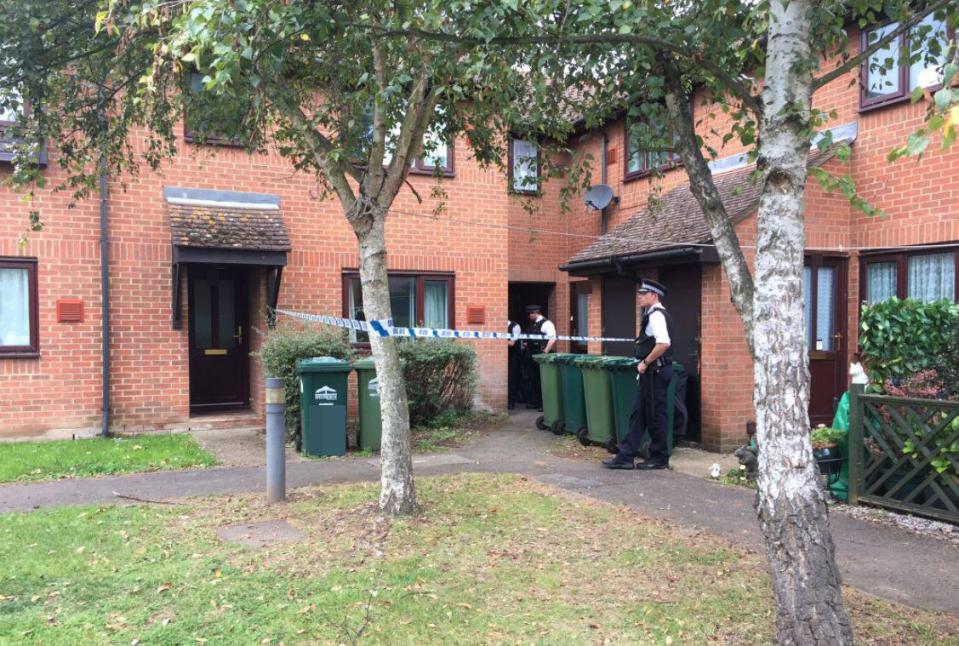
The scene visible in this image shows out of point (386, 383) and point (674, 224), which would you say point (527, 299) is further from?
point (386, 383)

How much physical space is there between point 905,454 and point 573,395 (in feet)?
14.2

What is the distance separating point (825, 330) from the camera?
972 centimetres

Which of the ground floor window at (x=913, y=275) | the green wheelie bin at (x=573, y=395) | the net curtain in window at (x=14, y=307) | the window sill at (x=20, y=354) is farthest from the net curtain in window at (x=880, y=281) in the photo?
the net curtain in window at (x=14, y=307)

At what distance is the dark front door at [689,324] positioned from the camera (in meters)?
9.40

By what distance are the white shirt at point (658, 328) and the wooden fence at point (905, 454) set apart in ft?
6.04

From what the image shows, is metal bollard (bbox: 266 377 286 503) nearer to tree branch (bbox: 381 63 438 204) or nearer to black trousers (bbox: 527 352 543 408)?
tree branch (bbox: 381 63 438 204)

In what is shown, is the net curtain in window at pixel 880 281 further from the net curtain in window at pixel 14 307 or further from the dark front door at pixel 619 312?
the net curtain in window at pixel 14 307

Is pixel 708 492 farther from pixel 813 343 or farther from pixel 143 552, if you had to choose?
pixel 143 552

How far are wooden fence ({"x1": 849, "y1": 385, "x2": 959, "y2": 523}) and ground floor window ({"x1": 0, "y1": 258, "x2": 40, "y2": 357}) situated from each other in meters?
9.55

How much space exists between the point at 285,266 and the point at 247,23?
6568 millimetres

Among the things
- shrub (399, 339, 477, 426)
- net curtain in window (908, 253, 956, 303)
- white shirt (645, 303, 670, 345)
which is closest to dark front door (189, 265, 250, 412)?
shrub (399, 339, 477, 426)

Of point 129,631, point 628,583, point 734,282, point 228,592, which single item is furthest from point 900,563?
point 129,631

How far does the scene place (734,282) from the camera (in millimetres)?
4027

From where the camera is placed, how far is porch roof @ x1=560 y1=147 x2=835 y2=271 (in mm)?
9078
